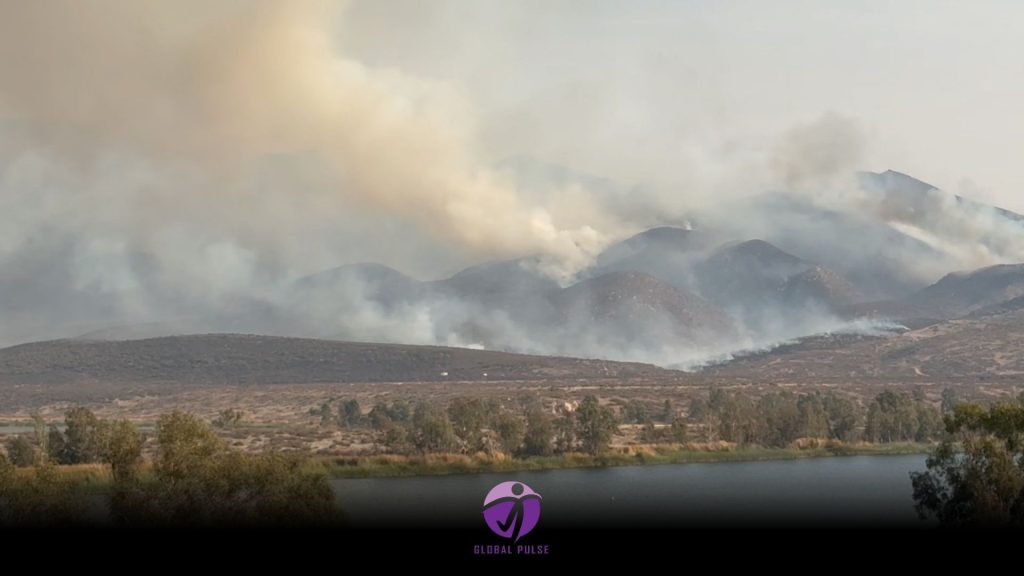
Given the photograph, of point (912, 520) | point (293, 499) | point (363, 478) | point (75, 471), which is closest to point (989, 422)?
point (912, 520)

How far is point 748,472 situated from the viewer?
→ 107m

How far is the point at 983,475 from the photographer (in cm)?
6181

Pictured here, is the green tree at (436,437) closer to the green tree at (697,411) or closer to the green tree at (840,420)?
the green tree at (697,411)

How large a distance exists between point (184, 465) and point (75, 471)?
37.5 meters

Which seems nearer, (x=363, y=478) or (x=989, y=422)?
(x=989, y=422)

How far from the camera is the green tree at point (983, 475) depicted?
6122 centimetres

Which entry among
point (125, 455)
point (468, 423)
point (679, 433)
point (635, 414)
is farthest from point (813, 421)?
point (125, 455)

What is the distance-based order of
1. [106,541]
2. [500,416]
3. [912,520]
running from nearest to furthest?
[106,541] → [912,520] → [500,416]

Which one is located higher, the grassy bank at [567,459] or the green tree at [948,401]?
the green tree at [948,401]

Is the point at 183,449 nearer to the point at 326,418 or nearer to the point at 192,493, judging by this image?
the point at 192,493

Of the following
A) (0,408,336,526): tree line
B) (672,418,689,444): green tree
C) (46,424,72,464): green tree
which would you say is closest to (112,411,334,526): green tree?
(0,408,336,526): tree line

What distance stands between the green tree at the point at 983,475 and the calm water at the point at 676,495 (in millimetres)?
8510

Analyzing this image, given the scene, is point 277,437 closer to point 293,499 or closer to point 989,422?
point 293,499

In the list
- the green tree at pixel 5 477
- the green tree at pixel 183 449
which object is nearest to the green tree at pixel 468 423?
the green tree at pixel 183 449
